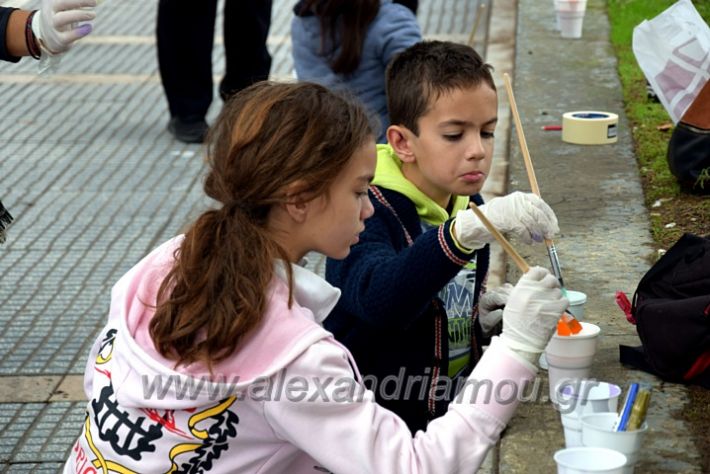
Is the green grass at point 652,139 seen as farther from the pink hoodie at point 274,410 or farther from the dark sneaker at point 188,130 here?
the pink hoodie at point 274,410

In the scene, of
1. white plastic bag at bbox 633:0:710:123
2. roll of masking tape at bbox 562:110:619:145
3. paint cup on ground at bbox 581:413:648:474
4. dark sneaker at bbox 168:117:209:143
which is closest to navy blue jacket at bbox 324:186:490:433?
paint cup on ground at bbox 581:413:648:474

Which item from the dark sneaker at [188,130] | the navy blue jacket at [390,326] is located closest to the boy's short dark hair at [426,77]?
the navy blue jacket at [390,326]

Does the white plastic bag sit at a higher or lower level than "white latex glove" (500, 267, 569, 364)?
lower

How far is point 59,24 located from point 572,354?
173 centimetres

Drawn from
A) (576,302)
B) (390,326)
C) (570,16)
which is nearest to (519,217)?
Answer: (390,326)

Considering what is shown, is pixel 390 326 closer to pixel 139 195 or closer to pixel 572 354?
pixel 572 354

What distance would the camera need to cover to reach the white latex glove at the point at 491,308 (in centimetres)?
306

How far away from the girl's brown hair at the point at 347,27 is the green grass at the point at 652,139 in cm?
136

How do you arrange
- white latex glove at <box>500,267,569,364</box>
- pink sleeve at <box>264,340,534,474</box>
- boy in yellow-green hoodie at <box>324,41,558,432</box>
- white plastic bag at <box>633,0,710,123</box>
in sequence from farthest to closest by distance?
white plastic bag at <box>633,0,710,123</box>
boy in yellow-green hoodie at <box>324,41,558,432</box>
white latex glove at <box>500,267,569,364</box>
pink sleeve at <box>264,340,534,474</box>

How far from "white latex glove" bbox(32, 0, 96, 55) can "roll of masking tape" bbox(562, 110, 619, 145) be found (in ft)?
10.0

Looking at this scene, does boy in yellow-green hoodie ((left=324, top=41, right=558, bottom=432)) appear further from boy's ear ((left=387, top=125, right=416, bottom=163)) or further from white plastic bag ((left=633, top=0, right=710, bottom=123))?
white plastic bag ((left=633, top=0, right=710, bottom=123))

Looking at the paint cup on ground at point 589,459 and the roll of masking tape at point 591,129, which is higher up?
the paint cup on ground at point 589,459

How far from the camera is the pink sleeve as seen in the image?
1991 mm

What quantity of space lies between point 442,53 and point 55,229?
9.87ft
